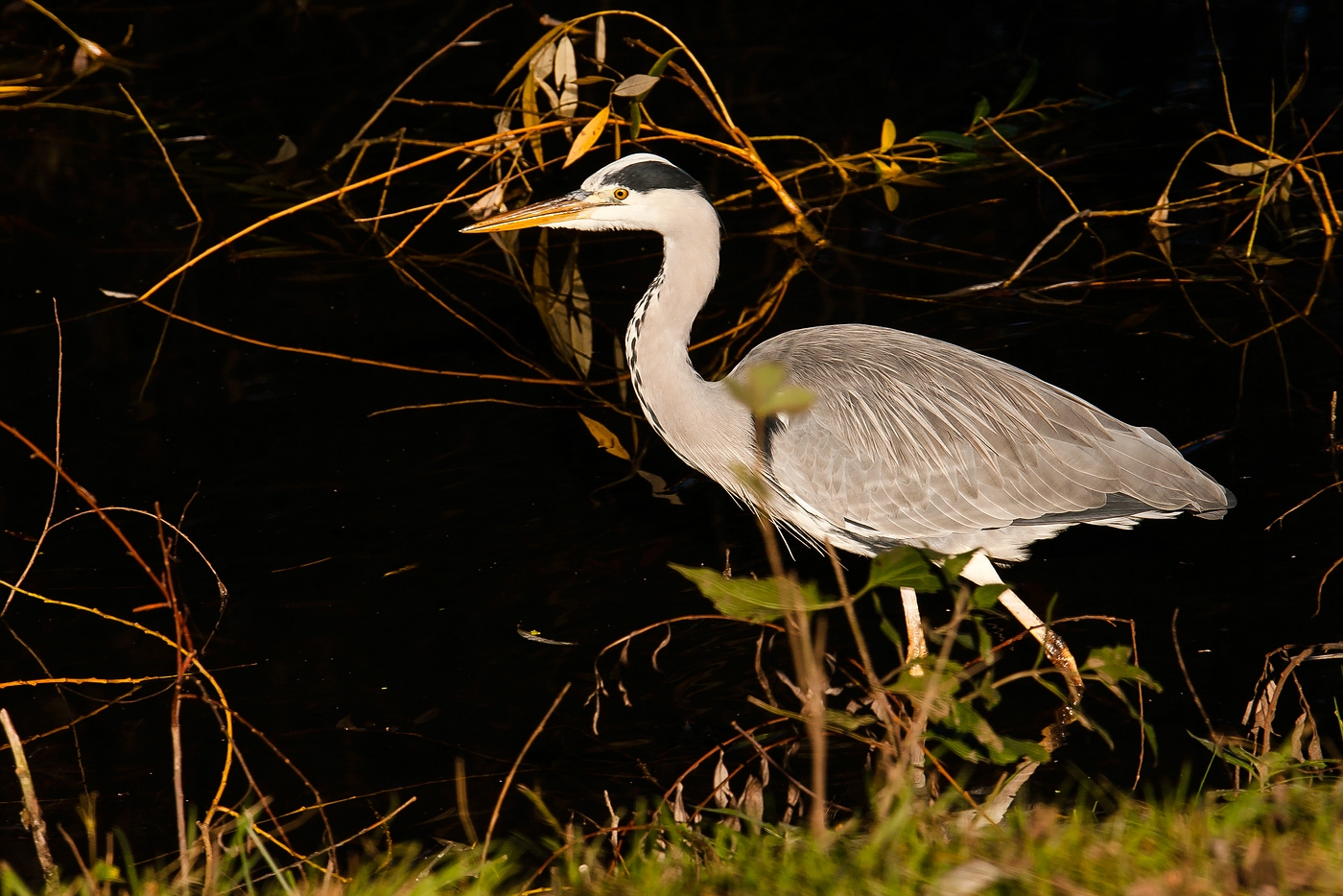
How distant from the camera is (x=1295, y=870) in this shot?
2.18 metres

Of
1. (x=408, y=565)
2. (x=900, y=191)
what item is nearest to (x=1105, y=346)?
(x=900, y=191)

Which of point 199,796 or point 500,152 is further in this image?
point 500,152

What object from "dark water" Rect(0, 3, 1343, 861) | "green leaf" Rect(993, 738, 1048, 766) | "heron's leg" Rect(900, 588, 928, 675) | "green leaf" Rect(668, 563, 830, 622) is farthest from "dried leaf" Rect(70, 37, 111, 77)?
"green leaf" Rect(993, 738, 1048, 766)

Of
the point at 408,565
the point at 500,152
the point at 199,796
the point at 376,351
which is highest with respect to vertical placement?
the point at 500,152

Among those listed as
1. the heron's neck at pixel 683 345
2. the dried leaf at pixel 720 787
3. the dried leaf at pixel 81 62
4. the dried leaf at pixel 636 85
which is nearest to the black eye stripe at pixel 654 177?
the heron's neck at pixel 683 345

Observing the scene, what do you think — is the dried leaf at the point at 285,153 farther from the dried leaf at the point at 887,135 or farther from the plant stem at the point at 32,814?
the plant stem at the point at 32,814

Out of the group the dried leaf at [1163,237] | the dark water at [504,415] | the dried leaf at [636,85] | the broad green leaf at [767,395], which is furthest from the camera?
the dried leaf at [1163,237]

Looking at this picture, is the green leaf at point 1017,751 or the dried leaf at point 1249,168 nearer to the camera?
the green leaf at point 1017,751

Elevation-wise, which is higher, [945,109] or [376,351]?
[945,109]

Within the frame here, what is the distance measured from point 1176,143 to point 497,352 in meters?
4.43

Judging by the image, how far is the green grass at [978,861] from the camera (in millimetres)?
2195

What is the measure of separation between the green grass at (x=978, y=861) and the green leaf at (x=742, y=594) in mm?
440

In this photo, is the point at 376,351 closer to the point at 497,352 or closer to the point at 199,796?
the point at 497,352

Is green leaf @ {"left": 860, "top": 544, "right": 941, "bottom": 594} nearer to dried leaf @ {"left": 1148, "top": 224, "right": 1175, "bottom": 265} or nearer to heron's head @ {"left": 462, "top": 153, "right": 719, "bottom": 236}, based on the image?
heron's head @ {"left": 462, "top": 153, "right": 719, "bottom": 236}
